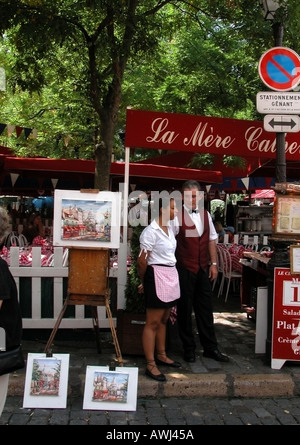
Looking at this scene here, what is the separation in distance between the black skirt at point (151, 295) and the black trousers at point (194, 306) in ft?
1.36

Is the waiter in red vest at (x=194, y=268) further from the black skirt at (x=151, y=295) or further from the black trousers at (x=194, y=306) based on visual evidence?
the black skirt at (x=151, y=295)

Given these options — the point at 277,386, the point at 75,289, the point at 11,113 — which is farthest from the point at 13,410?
the point at 11,113

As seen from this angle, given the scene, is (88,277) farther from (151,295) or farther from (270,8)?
(270,8)

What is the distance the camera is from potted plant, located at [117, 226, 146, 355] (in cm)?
478

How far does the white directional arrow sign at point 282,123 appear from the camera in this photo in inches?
187

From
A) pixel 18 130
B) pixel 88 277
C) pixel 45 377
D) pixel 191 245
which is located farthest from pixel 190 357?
pixel 18 130

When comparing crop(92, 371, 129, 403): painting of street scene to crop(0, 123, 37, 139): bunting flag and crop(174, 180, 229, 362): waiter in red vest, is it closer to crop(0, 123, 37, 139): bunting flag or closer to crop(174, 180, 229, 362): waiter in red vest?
crop(174, 180, 229, 362): waiter in red vest

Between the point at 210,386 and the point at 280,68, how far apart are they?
3.39 metres

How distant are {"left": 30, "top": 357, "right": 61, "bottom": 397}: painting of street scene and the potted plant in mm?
1128

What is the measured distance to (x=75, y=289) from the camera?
432cm

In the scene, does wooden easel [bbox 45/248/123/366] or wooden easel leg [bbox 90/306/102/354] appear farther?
wooden easel leg [bbox 90/306/102/354]

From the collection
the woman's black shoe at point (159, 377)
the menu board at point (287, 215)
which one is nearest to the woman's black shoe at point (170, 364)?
the woman's black shoe at point (159, 377)

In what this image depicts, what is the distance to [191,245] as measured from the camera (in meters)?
4.72

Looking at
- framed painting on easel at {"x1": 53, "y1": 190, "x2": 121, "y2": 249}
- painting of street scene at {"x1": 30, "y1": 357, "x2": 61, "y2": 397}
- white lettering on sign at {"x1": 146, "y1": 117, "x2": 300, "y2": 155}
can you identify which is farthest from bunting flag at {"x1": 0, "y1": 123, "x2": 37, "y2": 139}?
painting of street scene at {"x1": 30, "y1": 357, "x2": 61, "y2": 397}
